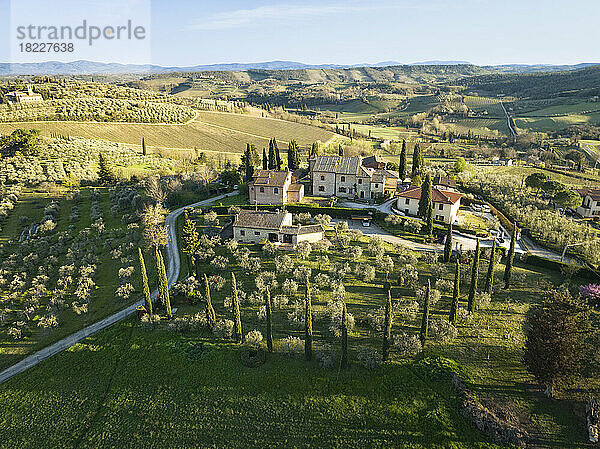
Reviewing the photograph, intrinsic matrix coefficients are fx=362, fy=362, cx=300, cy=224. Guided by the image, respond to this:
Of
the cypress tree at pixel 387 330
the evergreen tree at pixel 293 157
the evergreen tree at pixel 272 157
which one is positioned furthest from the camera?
the evergreen tree at pixel 293 157

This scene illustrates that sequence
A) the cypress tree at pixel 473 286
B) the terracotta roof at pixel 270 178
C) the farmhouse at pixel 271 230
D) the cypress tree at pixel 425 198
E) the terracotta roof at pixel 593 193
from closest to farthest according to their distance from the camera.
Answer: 1. the cypress tree at pixel 473 286
2. the farmhouse at pixel 271 230
3. the cypress tree at pixel 425 198
4. the terracotta roof at pixel 593 193
5. the terracotta roof at pixel 270 178

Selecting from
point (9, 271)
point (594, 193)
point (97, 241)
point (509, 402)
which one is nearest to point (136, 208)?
Result: point (97, 241)

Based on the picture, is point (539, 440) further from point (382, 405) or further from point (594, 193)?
point (594, 193)

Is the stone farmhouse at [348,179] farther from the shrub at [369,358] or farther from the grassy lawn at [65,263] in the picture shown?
the shrub at [369,358]

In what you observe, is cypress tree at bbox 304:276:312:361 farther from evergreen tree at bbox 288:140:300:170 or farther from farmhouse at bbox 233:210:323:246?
evergreen tree at bbox 288:140:300:170

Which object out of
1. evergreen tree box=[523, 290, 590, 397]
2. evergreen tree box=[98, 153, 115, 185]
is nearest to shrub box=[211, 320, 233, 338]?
evergreen tree box=[523, 290, 590, 397]

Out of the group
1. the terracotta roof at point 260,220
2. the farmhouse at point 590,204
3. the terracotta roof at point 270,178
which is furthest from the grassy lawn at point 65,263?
the farmhouse at point 590,204
